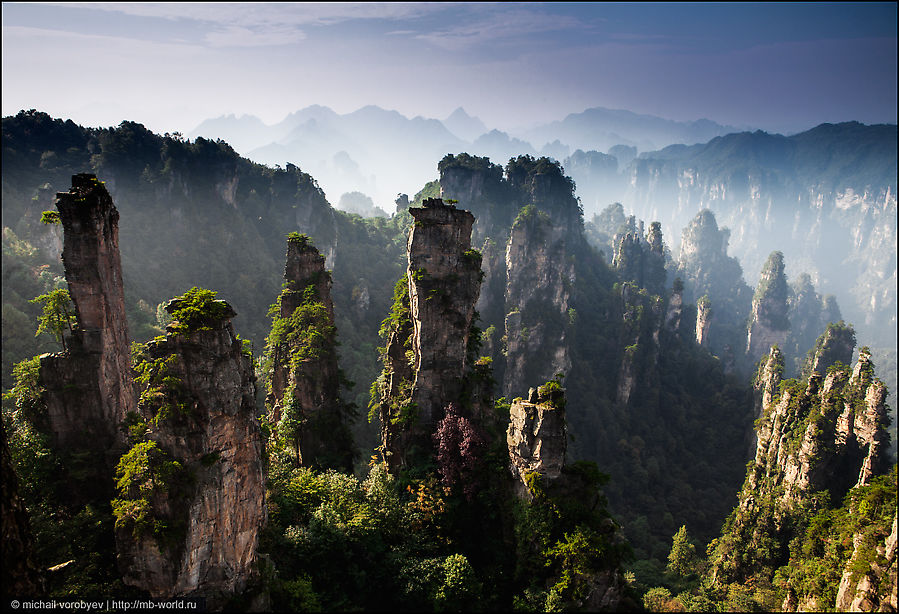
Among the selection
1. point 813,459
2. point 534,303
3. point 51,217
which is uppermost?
point 534,303

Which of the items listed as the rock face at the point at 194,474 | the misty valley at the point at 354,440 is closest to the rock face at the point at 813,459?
the misty valley at the point at 354,440

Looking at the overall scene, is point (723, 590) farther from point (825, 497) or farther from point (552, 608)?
point (552, 608)

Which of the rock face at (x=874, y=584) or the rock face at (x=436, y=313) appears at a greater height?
the rock face at (x=436, y=313)

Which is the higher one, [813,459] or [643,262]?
[643,262]

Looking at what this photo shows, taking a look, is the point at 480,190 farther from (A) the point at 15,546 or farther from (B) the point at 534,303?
(A) the point at 15,546

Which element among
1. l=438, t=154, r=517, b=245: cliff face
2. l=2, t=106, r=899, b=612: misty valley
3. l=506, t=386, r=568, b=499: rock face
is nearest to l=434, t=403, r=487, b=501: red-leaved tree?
l=2, t=106, r=899, b=612: misty valley

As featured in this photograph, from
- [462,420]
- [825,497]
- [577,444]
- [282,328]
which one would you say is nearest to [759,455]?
[825,497]

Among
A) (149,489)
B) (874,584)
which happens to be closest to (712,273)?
(874,584)

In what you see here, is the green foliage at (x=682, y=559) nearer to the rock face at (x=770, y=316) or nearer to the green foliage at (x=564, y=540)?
the green foliage at (x=564, y=540)
